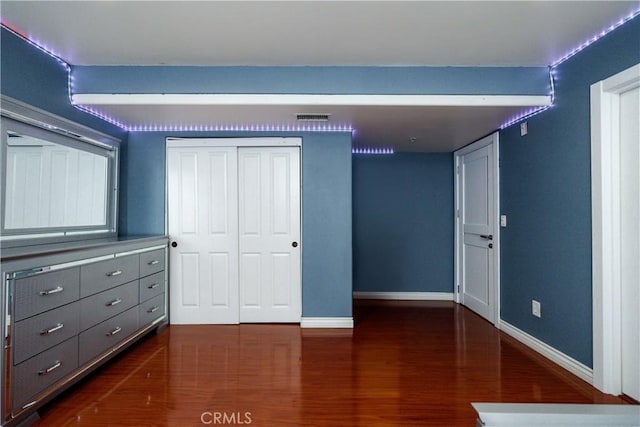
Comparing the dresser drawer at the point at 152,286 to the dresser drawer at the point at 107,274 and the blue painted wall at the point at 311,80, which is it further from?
the blue painted wall at the point at 311,80

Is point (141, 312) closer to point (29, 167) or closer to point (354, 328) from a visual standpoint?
point (29, 167)

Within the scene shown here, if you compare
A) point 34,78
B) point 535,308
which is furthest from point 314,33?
point 535,308

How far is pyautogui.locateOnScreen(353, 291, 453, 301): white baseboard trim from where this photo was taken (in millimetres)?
5094

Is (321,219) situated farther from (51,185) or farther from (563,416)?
(563,416)

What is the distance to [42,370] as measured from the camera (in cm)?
207

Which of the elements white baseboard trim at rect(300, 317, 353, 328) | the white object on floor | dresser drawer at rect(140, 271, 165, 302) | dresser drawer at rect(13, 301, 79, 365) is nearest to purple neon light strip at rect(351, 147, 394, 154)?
white baseboard trim at rect(300, 317, 353, 328)

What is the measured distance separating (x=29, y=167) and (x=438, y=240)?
4.67 metres

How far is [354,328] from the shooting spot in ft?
12.6

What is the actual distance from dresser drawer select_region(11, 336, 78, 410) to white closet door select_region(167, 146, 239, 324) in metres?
1.57

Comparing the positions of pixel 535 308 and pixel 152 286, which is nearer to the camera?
pixel 535 308

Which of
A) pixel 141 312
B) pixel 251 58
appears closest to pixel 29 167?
pixel 141 312

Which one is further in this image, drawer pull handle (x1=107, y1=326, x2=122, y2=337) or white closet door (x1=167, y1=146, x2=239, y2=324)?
white closet door (x1=167, y1=146, x2=239, y2=324)

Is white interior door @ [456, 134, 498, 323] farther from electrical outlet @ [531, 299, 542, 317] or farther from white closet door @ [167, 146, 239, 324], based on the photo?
white closet door @ [167, 146, 239, 324]

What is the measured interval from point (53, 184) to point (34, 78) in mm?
779
